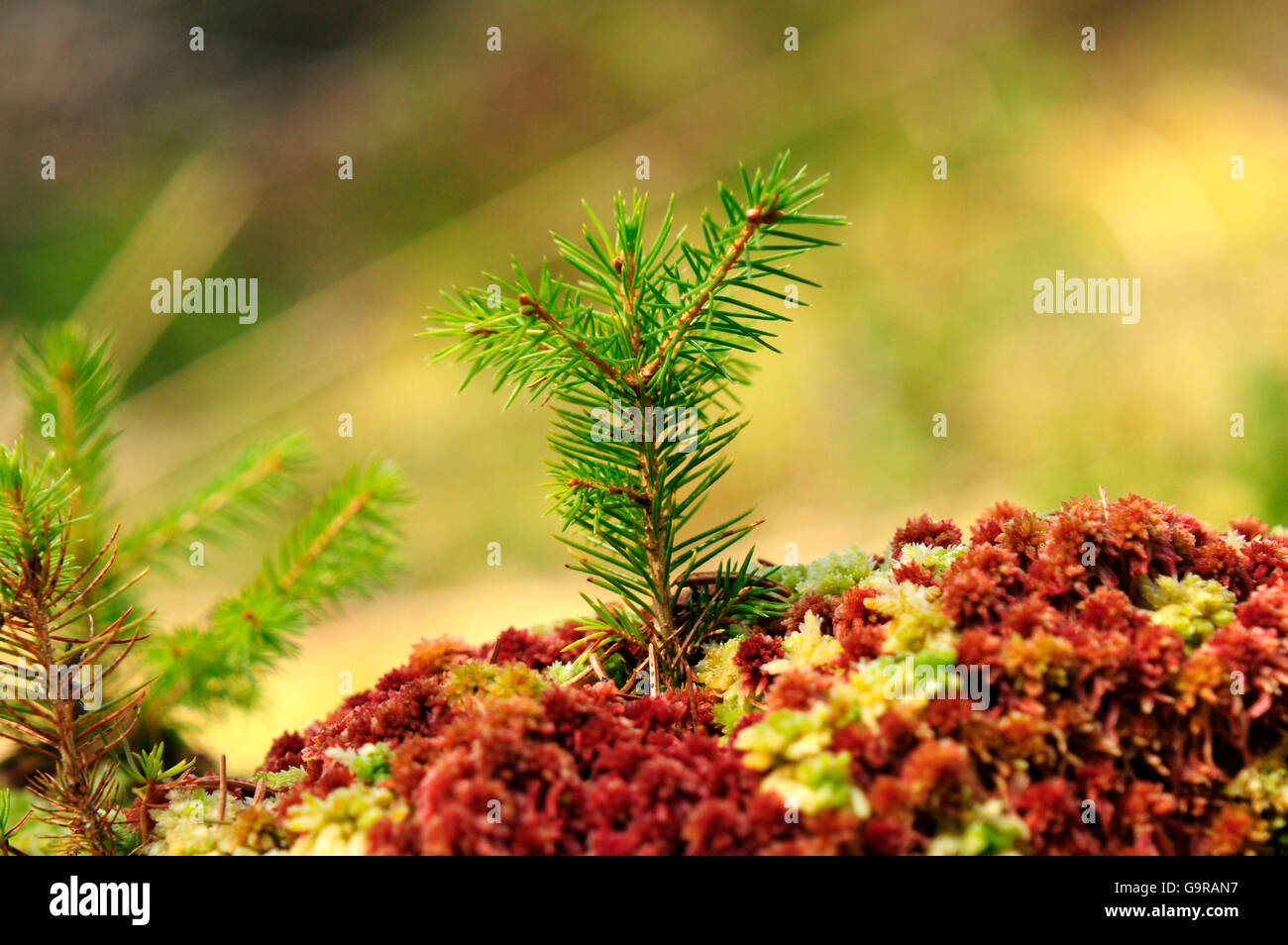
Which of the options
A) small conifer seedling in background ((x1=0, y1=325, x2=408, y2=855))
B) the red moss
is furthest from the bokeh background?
the red moss

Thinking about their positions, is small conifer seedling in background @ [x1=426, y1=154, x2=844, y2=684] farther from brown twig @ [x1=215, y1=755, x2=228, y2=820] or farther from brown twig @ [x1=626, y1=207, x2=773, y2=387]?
brown twig @ [x1=215, y1=755, x2=228, y2=820]

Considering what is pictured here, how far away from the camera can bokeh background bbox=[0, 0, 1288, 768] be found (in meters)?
3.24

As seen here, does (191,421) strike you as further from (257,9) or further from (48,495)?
(48,495)

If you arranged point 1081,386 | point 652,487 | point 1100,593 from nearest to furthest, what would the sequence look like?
1. point 1100,593
2. point 652,487
3. point 1081,386

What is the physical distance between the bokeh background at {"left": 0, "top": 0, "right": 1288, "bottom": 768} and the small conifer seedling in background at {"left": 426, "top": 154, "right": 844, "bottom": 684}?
210 cm

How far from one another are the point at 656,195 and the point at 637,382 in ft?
9.89

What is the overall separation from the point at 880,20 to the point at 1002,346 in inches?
63.7

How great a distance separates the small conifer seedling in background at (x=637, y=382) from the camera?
945mm

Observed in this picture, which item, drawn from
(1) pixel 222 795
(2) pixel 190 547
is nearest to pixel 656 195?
(2) pixel 190 547

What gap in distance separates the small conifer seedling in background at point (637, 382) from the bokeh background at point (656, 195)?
82.6 inches

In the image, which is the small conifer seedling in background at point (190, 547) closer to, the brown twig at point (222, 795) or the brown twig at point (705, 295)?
the brown twig at point (222, 795)

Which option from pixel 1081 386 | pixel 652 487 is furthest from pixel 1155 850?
pixel 1081 386

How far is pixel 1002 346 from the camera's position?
134 inches

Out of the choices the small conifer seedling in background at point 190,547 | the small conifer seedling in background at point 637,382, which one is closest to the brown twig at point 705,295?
the small conifer seedling in background at point 637,382
